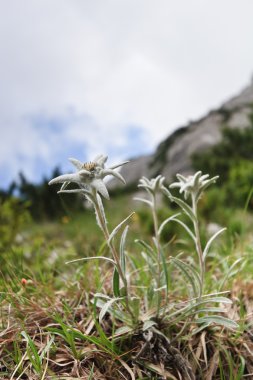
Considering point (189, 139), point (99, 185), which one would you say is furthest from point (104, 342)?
point (189, 139)

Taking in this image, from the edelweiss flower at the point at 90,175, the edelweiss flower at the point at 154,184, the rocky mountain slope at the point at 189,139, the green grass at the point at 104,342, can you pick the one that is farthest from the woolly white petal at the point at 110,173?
the rocky mountain slope at the point at 189,139

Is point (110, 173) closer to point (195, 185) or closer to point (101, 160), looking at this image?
point (101, 160)

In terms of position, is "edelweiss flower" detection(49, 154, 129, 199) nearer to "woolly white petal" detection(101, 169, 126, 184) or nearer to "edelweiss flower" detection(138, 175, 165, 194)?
"woolly white petal" detection(101, 169, 126, 184)

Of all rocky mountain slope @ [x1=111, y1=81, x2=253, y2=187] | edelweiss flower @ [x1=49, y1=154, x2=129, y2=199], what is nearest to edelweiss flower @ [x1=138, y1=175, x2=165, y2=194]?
edelweiss flower @ [x1=49, y1=154, x2=129, y2=199]

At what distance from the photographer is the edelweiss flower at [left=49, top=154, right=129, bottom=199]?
1.52 m

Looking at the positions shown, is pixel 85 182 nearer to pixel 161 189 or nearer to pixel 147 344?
pixel 161 189

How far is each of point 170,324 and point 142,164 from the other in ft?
182

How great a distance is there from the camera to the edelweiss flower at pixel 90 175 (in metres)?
1.52

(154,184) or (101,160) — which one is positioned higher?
(101,160)

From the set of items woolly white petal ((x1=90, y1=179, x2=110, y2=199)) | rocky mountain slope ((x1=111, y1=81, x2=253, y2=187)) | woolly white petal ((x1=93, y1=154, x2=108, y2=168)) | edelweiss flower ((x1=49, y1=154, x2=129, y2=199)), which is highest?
rocky mountain slope ((x1=111, y1=81, x2=253, y2=187))

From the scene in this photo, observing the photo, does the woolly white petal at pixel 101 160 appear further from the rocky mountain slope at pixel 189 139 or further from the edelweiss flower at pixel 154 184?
the rocky mountain slope at pixel 189 139

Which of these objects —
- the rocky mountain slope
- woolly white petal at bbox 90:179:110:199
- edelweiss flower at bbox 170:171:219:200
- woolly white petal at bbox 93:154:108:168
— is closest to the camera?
woolly white petal at bbox 90:179:110:199

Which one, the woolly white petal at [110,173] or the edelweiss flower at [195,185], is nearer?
the woolly white petal at [110,173]

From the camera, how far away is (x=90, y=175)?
1.54 meters
